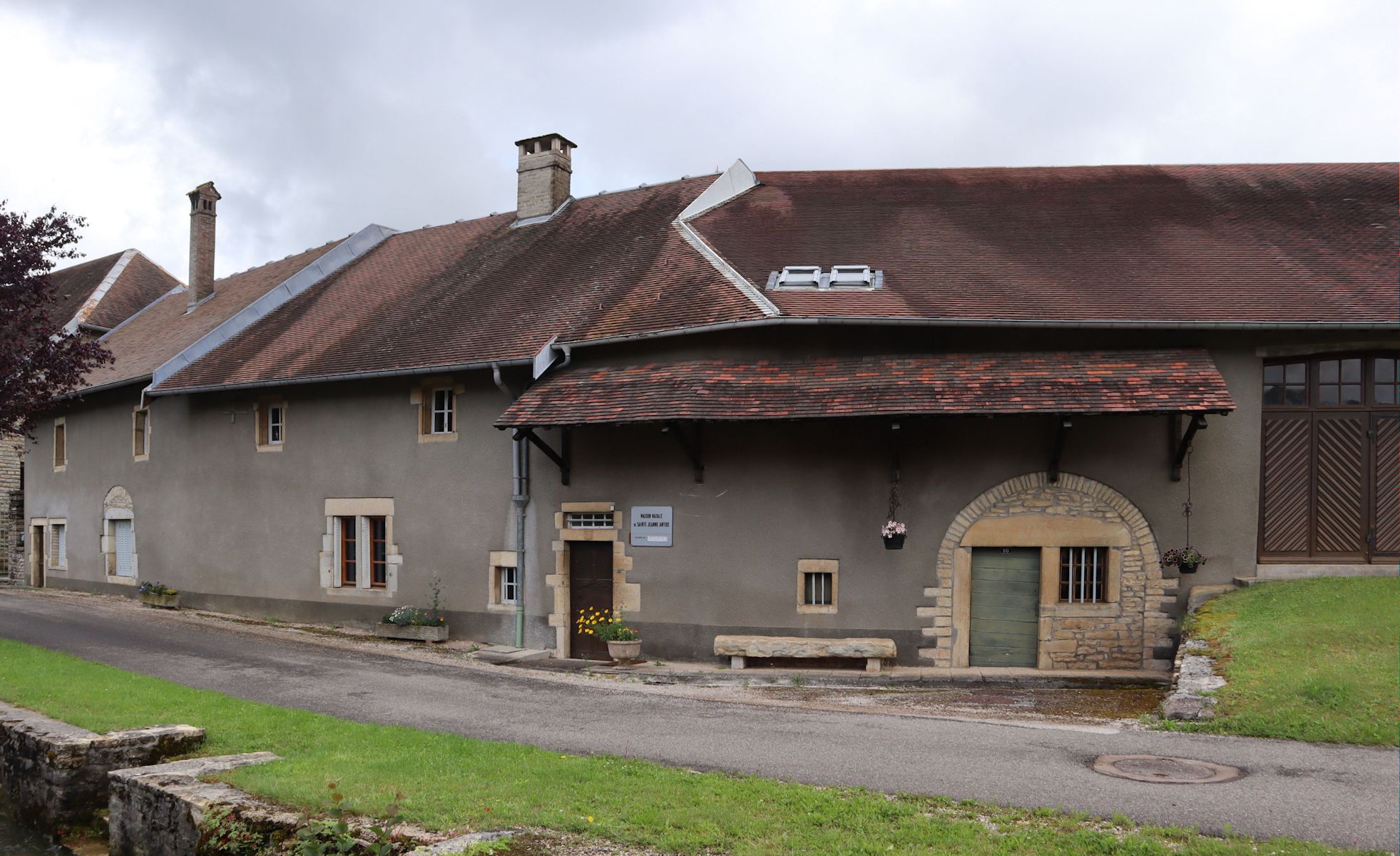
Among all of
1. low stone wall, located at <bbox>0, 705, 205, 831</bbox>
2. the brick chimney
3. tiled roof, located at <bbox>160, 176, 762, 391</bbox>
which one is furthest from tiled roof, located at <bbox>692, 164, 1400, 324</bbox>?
the brick chimney

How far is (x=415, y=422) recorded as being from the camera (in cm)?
1656

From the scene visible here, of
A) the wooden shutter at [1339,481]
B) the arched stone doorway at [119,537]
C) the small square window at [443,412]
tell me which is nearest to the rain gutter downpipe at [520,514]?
the small square window at [443,412]

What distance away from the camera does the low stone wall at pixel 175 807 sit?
6742 millimetres

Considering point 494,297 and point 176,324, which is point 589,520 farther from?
point 176,324

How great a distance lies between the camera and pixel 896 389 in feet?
41.2

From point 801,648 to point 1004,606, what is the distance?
2567mm

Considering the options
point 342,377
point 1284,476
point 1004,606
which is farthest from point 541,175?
point 1284,476

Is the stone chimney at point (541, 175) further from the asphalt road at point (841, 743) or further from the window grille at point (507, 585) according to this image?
the asphalt road at point (841, 743)

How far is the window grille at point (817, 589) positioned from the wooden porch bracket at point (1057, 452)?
2979 millimetres

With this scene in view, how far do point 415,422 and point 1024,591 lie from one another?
928cm

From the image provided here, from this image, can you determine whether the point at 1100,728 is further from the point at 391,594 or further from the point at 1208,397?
the point at 391,594

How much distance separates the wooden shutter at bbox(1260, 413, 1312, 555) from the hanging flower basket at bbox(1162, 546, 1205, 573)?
109 cm

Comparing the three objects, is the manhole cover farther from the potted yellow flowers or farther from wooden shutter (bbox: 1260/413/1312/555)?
the potted yellow flowers

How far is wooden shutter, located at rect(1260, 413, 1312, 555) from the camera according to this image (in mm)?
13094
